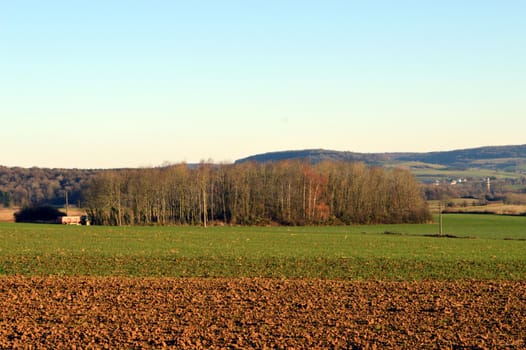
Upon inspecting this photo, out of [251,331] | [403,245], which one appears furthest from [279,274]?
[403,245]

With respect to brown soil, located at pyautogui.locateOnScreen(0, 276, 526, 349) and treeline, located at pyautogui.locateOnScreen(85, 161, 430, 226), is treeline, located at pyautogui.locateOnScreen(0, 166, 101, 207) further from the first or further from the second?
brown soil, located at pyautogui.locateOnScreen(0, 276, 526, 349)

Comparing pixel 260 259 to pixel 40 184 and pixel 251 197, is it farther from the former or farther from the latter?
pixel 40 184

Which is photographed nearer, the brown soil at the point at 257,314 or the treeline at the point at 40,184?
the brown soil at the point at 257,314

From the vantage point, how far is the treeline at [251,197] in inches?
3656

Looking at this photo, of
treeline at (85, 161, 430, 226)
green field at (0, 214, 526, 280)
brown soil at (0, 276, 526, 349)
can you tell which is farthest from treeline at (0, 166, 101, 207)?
brown soil at (0, 276, 526, 349)

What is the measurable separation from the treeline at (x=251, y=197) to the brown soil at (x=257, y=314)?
63452 mm

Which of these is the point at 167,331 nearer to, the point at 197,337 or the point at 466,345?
the point at 197,337

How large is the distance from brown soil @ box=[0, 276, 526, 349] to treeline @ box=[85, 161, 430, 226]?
63.5 m

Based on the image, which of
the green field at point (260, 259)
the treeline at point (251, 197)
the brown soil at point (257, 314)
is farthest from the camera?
the treeline at point (251, 197)

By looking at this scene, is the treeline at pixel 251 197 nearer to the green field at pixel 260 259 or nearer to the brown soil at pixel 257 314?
the green field at pixel 260 259

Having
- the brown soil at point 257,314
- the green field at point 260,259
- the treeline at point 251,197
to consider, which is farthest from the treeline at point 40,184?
the brown soil at point 257,314

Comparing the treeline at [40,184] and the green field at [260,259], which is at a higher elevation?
the treeline at [40,184]

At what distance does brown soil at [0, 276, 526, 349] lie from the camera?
1630 cm

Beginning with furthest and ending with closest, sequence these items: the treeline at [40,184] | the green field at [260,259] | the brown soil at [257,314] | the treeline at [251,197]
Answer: the treeline at [40,184] < the treeline at [251,197] < the green field at [260,259] < the brown soil at [257,314]
